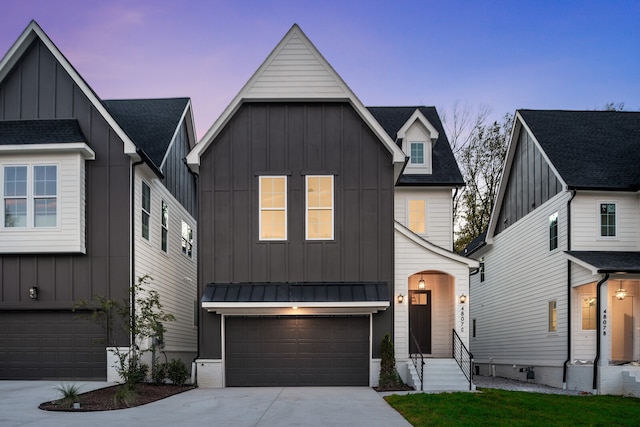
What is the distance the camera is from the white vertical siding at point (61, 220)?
670 inches

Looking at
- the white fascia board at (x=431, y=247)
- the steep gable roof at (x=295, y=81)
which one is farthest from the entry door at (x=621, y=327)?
the steep gable roof at (x=295, y=81)

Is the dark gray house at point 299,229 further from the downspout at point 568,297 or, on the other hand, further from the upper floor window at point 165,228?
the upper floor window at point 165,228

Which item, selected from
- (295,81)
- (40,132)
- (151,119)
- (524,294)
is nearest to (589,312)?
(524,294)

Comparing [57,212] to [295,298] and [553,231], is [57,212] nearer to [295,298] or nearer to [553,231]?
[295,298]

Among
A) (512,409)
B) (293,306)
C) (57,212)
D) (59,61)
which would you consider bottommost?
(512,409)

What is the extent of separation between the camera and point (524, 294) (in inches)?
930

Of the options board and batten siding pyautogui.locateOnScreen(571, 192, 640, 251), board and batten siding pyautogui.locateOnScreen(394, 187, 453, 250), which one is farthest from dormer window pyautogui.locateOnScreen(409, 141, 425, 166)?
board and batten siding pyautogui.locateOnScreen(571, 192, 640, 251)

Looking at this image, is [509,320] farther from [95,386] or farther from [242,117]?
[95,386]

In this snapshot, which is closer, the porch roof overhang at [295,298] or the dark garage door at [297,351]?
the porch roof overhang at [295,298]

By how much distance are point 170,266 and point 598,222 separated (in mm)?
14366

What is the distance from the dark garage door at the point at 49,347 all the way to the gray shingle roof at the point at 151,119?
5.84m

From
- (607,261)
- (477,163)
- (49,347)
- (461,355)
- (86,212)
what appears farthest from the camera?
(477,163)

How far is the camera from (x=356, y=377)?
18.1m

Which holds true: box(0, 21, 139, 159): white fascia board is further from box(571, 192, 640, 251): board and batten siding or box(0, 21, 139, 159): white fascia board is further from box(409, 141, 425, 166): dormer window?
box(571, 192, 640, 251): board and batten siding
